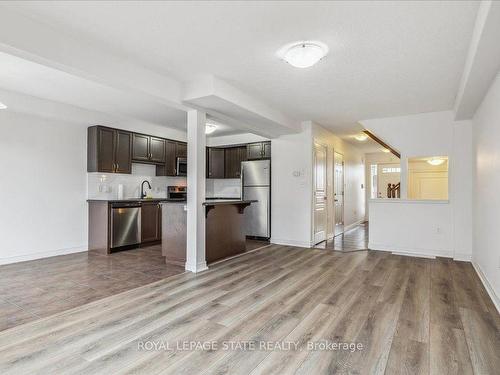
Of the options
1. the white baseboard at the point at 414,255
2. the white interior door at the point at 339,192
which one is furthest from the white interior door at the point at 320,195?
the white baseboard at the point at 414,255

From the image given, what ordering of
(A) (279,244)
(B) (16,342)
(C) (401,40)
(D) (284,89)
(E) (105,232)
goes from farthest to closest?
(A) (279,244), (E) (105,232), (D) (284,89), (C) (401,40), (B) (16,342)

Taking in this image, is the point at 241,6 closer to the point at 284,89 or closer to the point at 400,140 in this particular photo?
the point at 284,89

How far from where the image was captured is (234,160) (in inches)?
281

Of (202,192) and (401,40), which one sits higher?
(401,40)

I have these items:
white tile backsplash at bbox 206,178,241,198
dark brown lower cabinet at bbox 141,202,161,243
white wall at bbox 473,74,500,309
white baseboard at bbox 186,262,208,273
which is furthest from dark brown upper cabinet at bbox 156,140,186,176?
white wall at bbox 473,74,500,309

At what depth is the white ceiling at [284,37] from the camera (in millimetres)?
2191

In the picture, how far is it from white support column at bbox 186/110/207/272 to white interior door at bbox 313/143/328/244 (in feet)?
8.80

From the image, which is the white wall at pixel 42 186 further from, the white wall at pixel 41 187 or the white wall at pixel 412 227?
the white wall at pixel 412 227

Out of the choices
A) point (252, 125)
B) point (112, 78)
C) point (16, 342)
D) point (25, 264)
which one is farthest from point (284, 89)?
Result: point (25, 264)

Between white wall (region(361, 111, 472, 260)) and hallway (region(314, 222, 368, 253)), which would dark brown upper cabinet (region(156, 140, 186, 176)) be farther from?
white wall (region(361, 111, 472, 260))

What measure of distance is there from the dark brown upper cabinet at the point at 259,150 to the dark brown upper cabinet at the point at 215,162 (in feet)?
2.99

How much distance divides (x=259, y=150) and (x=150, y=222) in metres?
2.83

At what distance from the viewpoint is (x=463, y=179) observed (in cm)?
475

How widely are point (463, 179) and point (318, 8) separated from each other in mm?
4145
